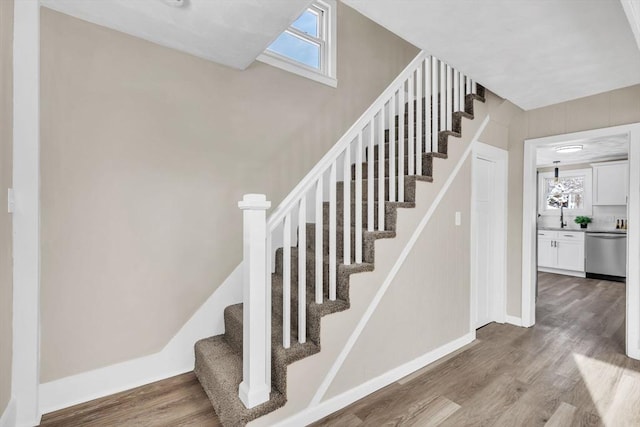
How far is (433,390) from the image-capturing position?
220 cm

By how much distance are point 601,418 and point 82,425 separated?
3.06m

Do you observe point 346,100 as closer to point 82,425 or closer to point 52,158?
point 52,158

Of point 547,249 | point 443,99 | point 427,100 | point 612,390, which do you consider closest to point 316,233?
point 427,100

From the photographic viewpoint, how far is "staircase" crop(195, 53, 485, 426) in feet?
5.76

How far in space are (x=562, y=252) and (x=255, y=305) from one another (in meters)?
6.72

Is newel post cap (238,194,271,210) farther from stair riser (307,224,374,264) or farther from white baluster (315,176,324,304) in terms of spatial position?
stair riser (307,224,374,264)

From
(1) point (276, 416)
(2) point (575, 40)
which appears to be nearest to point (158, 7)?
(1) point (276, 416)

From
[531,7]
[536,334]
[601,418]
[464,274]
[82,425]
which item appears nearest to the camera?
[531,7]

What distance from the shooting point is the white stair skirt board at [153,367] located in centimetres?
195

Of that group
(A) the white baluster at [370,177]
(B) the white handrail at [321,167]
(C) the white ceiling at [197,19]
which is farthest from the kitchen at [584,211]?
(C) the white ceiling at [197,19]

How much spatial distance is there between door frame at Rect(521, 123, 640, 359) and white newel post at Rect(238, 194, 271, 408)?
3067 mm

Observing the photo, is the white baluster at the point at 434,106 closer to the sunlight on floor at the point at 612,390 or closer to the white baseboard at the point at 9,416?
the sunlight on floor at the point at 612,390

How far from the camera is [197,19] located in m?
1.91

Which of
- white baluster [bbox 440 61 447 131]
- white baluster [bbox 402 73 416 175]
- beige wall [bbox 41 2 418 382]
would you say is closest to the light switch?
beige wall [bbox 41 2 418 382]
